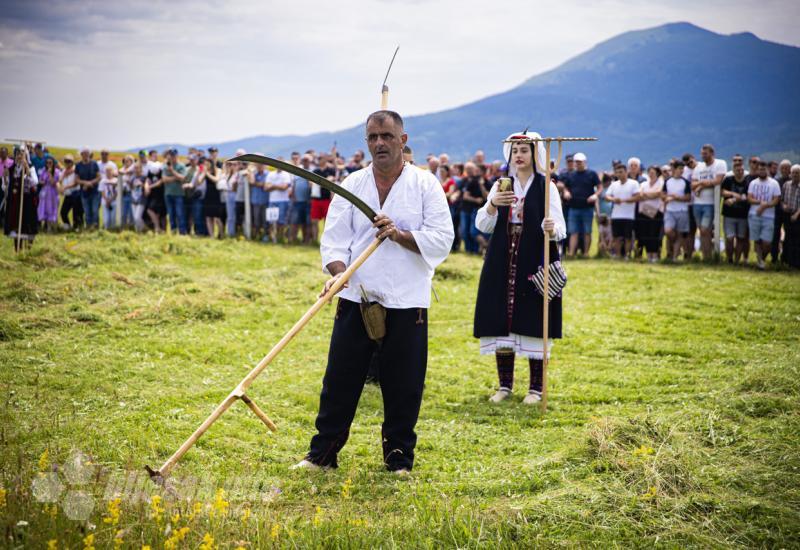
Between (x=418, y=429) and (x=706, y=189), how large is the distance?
11.0 m

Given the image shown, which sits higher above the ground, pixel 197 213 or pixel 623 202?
pixel 623 202

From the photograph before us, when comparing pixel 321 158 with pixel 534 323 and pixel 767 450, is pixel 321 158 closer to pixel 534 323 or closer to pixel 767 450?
pixel 534 323

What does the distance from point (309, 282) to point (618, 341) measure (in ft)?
17.6

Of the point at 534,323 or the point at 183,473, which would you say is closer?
the point at 183,473

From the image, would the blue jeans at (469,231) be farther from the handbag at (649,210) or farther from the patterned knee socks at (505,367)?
the patterned knee socks at (505,367)

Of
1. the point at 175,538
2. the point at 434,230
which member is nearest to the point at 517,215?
the point at 434,230

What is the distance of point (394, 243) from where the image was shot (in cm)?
545

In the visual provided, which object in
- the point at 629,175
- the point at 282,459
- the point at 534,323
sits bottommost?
the point at 282,459

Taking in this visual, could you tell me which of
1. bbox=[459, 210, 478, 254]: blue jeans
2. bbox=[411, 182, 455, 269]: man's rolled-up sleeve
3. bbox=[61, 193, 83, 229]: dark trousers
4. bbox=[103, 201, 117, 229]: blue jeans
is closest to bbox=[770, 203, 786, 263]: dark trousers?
bbox=[459, 210, 478, 254]: blue jeans

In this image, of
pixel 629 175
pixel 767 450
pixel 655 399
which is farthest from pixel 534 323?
pixel 629 175

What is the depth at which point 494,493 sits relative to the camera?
524 cm

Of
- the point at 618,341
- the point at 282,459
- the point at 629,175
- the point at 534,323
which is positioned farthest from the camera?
the point at 629,175

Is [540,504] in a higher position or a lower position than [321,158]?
lower

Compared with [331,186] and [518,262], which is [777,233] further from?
[331,186]
